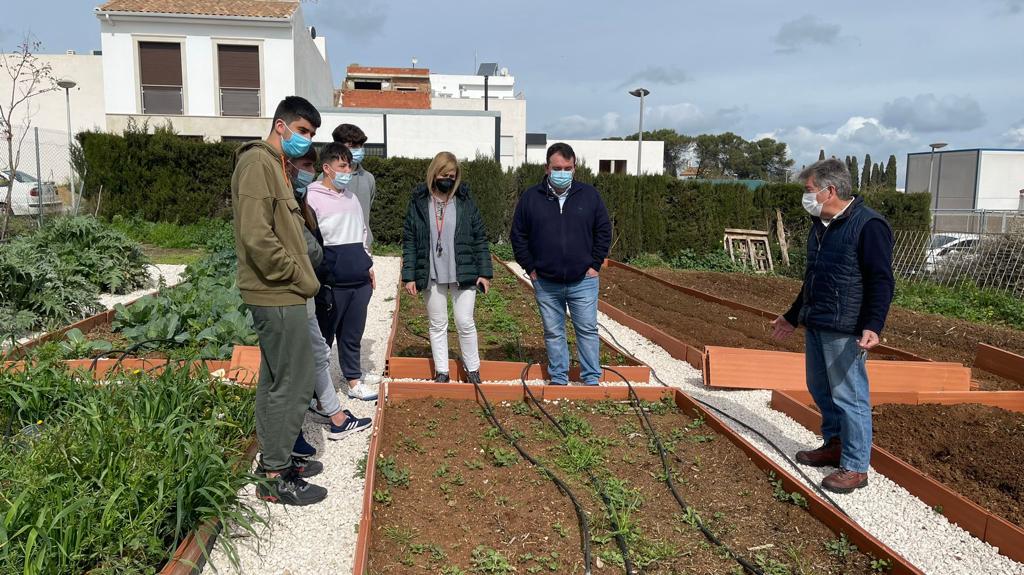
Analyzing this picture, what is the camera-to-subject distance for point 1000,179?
95.6 ft

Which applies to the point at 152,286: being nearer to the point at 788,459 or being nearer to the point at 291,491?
the point at 291,491

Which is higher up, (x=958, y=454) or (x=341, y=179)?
(x=341, y=179)

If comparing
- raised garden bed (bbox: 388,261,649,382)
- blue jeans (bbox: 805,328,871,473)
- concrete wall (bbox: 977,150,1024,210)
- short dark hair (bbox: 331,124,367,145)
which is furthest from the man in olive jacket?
concrete wall (bbox: 977,150,1024,210)

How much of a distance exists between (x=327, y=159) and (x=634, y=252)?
11663mm

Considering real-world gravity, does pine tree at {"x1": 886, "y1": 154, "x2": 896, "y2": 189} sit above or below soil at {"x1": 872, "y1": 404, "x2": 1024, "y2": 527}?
above

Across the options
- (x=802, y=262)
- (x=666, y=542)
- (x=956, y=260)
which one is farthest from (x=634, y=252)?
(x=666, y=542)

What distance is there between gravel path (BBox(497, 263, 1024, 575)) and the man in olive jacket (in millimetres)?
2779

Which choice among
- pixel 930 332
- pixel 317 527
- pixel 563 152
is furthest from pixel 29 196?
pixel 930 332

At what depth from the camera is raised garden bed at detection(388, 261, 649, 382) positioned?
207 inches

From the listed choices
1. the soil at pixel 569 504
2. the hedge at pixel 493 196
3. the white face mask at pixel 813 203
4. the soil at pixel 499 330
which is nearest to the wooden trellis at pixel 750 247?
the hedge at pixel 493 196

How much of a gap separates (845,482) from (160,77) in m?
23.5

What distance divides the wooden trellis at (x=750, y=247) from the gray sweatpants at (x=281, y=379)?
13263 millimetres

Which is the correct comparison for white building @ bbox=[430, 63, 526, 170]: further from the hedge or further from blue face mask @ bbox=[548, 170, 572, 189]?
blue face mask @ bbox=[548, 170, 572, 189]

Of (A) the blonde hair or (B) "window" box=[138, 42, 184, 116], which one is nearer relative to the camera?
(A) the blonde hair
